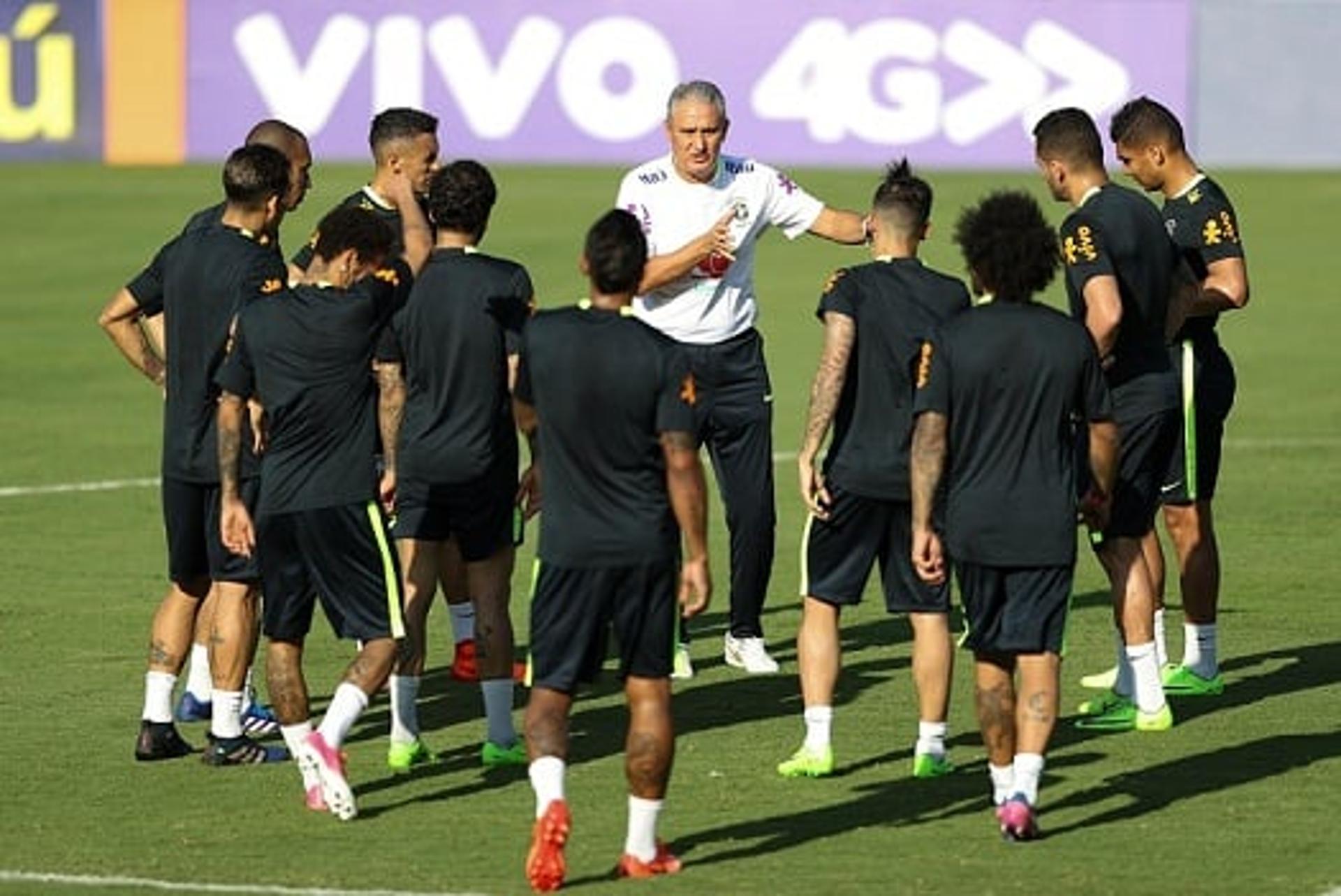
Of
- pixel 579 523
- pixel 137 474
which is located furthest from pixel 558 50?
pixel 579 523

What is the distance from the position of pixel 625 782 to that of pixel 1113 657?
3762mm

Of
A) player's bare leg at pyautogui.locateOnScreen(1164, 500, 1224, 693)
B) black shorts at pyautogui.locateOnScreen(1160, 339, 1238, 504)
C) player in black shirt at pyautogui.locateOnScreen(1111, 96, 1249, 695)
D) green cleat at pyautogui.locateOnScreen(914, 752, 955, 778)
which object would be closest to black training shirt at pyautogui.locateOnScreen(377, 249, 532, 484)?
green cleat at pyautogui.locateOnScreen(914, 752, 955, 778)

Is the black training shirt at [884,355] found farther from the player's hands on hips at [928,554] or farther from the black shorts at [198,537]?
the black shorts at [198,537]

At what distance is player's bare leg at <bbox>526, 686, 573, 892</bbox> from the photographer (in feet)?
37.2

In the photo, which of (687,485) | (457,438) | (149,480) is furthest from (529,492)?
(149,480)

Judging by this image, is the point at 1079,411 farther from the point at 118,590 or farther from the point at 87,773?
the point at 118,590

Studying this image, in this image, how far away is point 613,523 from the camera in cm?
1153

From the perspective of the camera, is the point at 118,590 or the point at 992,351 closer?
the point at 992,351

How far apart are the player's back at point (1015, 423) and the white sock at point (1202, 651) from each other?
3.34 meters

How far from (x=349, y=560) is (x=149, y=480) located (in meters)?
9.69

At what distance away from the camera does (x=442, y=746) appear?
14156 mm

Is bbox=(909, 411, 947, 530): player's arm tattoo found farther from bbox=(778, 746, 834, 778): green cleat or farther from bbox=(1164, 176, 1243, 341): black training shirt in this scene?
bbox=(1164, 176, 1243, 341): black training shirt

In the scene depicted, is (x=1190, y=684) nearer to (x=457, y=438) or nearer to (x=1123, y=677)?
(x=1123, y=677)

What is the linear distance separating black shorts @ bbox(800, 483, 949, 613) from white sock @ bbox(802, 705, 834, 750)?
429mm
